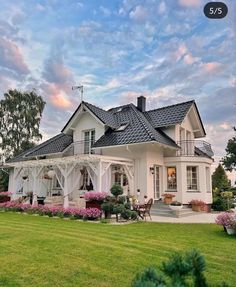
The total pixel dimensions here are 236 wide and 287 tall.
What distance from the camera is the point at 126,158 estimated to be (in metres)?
15.2

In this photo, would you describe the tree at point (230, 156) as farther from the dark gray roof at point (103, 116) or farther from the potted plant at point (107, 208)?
the potted plant at point (107, 208)

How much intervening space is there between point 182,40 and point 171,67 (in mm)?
3792

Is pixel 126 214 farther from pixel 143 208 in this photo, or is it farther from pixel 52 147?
pixel 52 147

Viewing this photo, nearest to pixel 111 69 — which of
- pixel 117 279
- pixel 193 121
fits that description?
pixel 193 121

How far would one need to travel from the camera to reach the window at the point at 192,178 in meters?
16.5

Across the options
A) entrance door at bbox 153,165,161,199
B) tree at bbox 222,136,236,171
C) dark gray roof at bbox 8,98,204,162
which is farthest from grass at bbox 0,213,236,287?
tree at bbox 222,136,236,171

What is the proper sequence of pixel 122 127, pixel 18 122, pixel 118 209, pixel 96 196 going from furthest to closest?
pixel 18 122, pixel 122 127, pixel 96 196, pixel 118 209

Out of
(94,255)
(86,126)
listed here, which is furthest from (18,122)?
(94,255)

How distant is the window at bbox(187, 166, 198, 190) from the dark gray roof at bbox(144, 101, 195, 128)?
9.83 feet

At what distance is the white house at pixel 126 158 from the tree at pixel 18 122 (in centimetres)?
871

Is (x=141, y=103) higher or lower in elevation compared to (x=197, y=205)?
higher

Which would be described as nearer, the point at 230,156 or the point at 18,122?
the point at 18,122

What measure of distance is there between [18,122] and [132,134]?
1699cm

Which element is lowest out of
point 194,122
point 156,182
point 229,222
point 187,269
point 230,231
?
point 230,231
